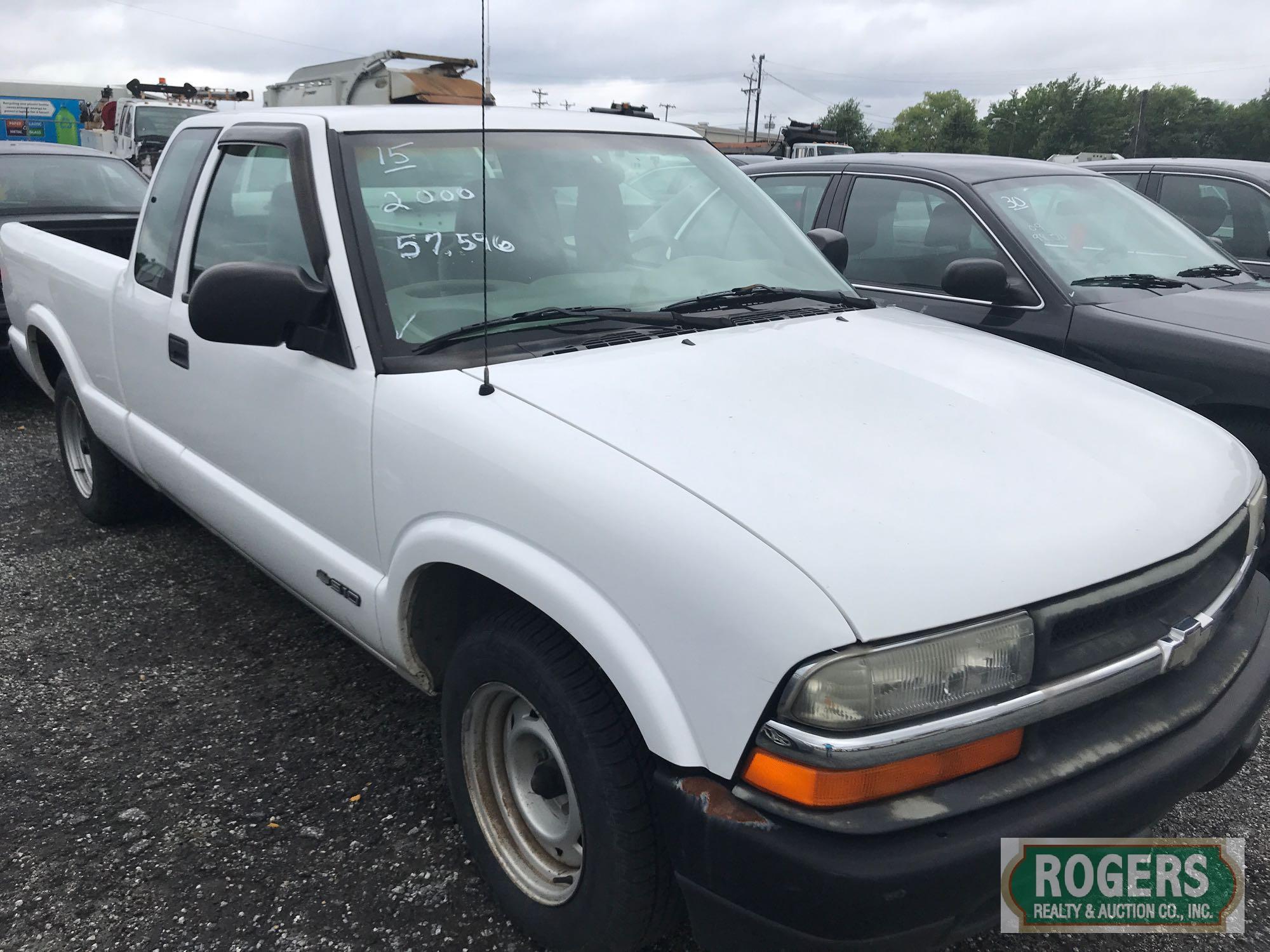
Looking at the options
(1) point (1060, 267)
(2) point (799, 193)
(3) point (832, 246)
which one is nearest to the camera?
(3) point (832, 246)

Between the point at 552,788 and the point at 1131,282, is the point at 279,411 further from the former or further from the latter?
the point at 1131,282

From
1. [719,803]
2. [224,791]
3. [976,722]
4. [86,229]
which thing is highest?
[86,229]

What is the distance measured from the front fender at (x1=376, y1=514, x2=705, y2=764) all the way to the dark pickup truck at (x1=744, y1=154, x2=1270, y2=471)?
2.23 metres

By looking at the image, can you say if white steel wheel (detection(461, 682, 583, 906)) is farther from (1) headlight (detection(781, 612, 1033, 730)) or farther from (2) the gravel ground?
(1) headlight (detection(781, 612, 1033, 730))

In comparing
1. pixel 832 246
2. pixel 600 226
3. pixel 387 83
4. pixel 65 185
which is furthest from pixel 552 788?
pixel 387 83

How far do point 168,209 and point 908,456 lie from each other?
2.82m

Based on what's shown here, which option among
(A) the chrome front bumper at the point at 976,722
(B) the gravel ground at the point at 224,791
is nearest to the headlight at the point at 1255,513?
(A) the chrome front bumper at the point at 976,722

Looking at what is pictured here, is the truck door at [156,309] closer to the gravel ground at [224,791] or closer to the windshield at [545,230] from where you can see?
the gravel ground at [224,791]

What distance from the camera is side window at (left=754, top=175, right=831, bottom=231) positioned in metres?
5.34

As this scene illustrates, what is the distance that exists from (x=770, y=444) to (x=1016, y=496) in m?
0.47

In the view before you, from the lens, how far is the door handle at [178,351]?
3.14 m

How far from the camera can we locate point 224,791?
9.14 feet

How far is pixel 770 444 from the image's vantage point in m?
1.97

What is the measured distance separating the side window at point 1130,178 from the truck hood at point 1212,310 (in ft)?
7.95
